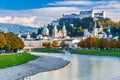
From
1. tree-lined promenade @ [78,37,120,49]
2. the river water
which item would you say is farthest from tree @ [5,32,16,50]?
tree-lined promenade @ [78,37,120,49]

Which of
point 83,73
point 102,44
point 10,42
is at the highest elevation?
point 10,42

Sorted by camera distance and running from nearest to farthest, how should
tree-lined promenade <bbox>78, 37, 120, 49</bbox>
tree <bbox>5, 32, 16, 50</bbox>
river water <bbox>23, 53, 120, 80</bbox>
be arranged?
river water <bbox>23, 53, 120, 80</bbox> → tree <bbox>5, 32, 16, 50</bbox> → tree-lined promenade <bbox>78, 37, 120, 49</bbox>

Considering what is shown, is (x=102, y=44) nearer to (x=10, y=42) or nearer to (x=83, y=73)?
(x=10, y=42)

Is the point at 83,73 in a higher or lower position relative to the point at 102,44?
lower

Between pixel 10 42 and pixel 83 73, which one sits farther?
pixel 10 42

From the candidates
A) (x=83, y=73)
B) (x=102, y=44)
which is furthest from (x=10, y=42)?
(x=102, y=44)

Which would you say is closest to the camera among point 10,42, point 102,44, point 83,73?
point 83,73

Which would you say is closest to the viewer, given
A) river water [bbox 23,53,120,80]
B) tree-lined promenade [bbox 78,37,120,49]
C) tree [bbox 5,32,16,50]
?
river water [bbox 23,53,120,80]

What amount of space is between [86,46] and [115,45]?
24429 millimetres

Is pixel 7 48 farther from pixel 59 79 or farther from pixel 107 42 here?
pixel 107 42

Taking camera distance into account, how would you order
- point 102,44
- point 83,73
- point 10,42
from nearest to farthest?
point 83,73, point 10,42, point 102,44

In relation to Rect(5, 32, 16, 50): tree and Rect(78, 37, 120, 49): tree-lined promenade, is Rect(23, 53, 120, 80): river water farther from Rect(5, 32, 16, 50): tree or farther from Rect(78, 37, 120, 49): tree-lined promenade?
Rect(78, 37, 120, 49): tree-lined promenade

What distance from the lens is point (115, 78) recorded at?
4809 cm

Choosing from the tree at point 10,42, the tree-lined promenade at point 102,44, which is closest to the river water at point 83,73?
the tree at point 10,42
